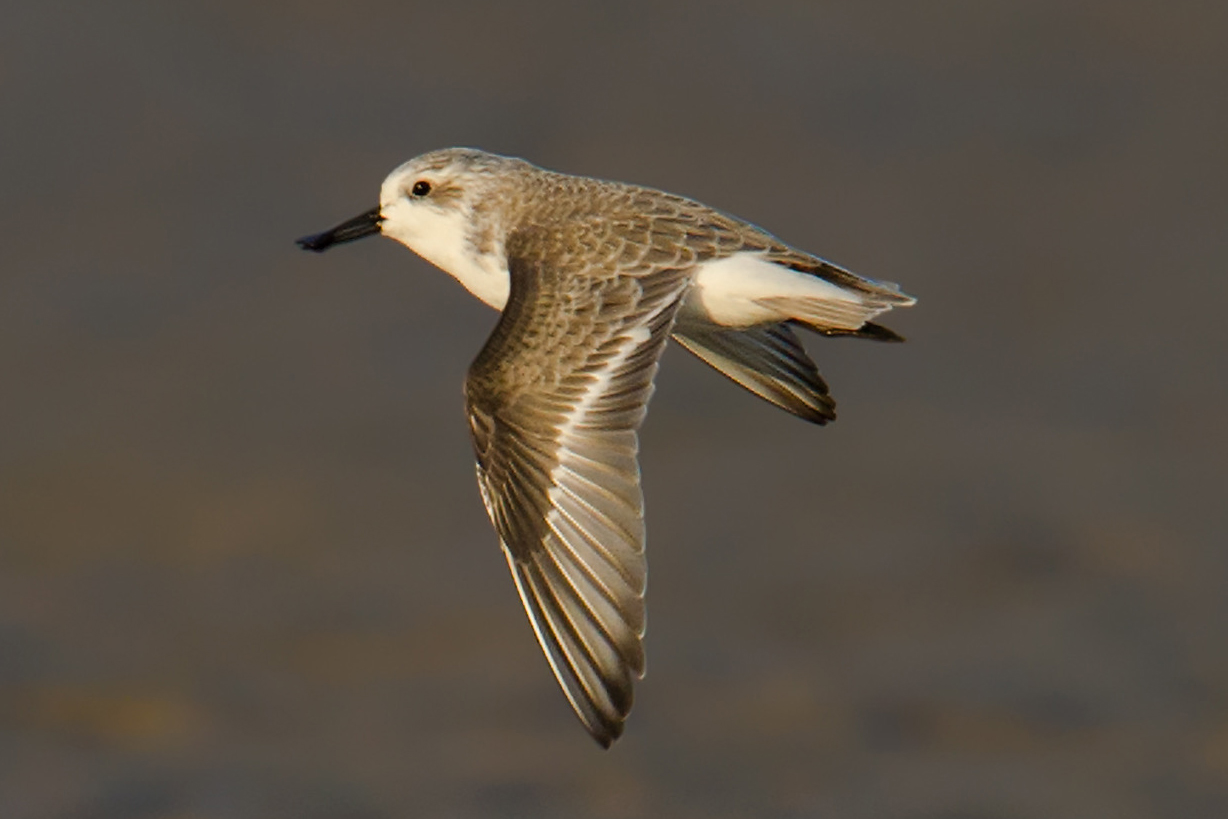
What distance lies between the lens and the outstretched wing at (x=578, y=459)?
16.9 ft

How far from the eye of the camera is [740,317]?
5699 millimetres

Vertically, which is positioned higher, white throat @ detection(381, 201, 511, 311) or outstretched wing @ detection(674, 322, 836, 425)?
white throat @ detection(381, 201, 511, 311)

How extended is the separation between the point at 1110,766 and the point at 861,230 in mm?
3089

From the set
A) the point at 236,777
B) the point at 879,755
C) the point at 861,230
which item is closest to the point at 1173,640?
the point at 879,755

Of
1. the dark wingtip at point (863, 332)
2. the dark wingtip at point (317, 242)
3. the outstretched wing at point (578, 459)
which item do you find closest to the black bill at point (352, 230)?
the dark wingtip at point (317, 242)

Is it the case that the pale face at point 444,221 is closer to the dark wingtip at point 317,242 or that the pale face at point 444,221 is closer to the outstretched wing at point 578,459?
the dark wingtip at point 317,242

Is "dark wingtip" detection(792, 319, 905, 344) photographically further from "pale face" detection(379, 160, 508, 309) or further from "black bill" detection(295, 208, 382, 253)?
"black bill" detection(295, 208, 382, 253)

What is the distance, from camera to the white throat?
585 cm

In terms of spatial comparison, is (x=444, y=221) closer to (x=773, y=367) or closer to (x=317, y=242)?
(x=317, y=242)

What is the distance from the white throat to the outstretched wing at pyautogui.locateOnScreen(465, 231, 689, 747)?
12.7 inches

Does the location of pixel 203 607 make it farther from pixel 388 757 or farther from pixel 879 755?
pixel 879 755

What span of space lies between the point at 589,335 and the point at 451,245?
0.68 metres

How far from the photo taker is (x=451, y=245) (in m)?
5.96

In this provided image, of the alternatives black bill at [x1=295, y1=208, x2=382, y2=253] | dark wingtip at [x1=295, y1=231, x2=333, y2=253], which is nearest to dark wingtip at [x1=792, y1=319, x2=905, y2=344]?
black bill at [x1=295, y1=208, x2=382, y2=253]
